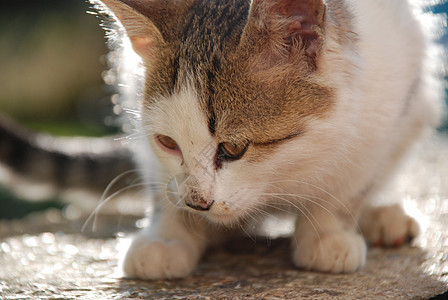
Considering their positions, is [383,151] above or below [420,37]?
below

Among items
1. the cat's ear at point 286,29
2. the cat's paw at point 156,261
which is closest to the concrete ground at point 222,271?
the cat's paw at point 156,261

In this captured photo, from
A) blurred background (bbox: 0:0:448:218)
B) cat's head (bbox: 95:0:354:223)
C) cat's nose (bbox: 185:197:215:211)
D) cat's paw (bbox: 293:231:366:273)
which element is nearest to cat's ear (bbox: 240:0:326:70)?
cat's head (bbox: 95:0:354:223)

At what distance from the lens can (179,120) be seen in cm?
115

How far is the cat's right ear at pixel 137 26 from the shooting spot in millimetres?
1227

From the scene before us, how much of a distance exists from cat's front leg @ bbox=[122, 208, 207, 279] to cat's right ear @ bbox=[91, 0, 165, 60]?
1.44 ft

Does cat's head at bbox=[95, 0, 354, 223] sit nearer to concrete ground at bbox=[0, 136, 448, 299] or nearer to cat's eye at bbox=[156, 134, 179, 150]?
cat's eye at bbox=[156, 134, 179, 150]

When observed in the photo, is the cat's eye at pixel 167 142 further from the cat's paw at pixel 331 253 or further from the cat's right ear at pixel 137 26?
the cat's paw at pixel 331 253

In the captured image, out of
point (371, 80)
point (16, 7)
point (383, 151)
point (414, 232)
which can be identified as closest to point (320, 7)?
point (371, 80)

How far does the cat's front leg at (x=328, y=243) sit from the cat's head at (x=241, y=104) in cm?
24

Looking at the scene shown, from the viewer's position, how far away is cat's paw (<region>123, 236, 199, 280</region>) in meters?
1.32

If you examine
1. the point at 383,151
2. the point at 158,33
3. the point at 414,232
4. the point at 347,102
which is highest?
the point at 158,33

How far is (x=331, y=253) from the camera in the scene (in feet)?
4.42

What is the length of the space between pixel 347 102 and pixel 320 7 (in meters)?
0.24

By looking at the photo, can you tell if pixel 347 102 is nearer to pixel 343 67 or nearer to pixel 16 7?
pixel 343 67
